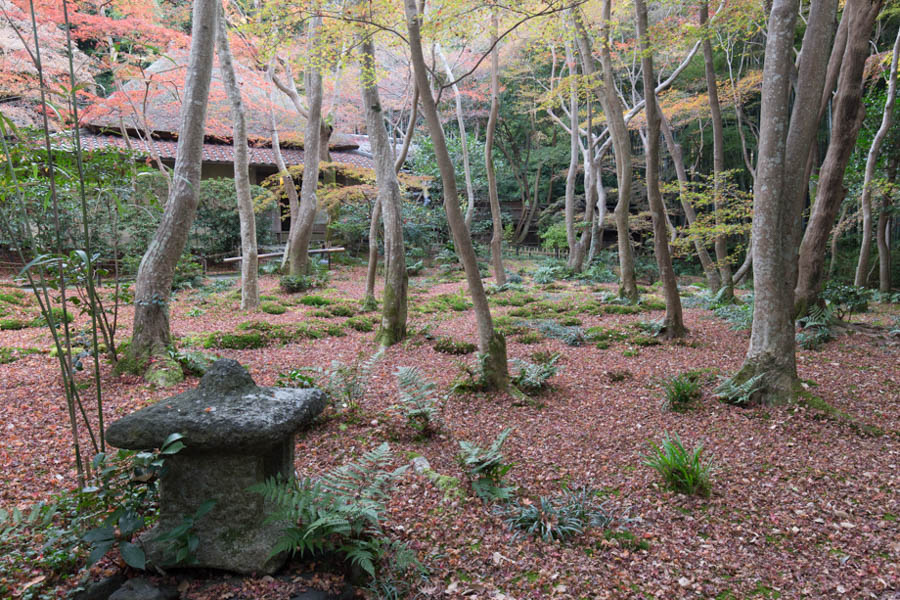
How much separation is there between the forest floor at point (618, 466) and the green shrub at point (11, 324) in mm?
413

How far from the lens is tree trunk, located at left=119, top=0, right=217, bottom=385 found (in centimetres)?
514

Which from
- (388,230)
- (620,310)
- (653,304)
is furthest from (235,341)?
(653,304)

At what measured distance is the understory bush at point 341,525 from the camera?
229 cm

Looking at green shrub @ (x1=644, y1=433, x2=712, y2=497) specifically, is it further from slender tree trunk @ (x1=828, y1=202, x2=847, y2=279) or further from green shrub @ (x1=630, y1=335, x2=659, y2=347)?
slender tree trunk @ (x1=828, y1=202, x2=847, y2=279)

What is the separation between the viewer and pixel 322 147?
15797 mm

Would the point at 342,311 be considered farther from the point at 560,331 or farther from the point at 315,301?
the point at 560,331

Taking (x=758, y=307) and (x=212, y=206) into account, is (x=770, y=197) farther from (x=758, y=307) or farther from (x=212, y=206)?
(x=212, y=206)

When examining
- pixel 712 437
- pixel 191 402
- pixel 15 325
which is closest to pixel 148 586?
pixel 191 402

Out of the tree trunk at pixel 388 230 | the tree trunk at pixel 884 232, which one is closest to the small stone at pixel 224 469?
the tree trunk at pixel 388 230

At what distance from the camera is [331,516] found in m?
2.34

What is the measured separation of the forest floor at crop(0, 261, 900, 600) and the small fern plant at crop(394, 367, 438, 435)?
0.34ft

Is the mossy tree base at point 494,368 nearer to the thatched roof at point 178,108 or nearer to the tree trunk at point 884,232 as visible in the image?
the thatched roof at point 178,108

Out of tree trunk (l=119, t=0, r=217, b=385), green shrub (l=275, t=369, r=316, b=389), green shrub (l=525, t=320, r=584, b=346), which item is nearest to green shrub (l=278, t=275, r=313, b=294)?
green shrub (l=525, t=320, r=584, b=346)

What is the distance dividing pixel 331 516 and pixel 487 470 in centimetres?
139
